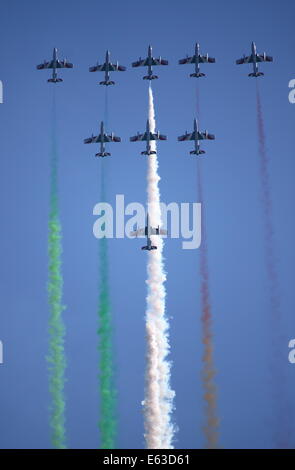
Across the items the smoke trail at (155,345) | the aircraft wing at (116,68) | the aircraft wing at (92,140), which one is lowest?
the smoke trail at (155,345)

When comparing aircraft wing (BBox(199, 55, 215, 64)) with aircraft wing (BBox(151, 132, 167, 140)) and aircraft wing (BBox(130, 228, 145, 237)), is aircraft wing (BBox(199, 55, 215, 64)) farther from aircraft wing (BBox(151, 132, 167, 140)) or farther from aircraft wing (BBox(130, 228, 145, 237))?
aircraft wing (BBox(130, 228, 145, 237))

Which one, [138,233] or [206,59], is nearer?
[138,233]

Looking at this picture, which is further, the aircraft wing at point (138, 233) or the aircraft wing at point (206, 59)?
the aircraft wing at point (206, 59)

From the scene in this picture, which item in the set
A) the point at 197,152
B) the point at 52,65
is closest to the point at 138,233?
the point at 197,152

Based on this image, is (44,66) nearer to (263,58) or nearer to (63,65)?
(63,65)

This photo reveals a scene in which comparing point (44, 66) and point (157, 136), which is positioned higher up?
point (44, 66)

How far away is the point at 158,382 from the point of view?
13725cm

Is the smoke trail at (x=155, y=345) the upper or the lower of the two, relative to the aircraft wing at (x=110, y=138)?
lower

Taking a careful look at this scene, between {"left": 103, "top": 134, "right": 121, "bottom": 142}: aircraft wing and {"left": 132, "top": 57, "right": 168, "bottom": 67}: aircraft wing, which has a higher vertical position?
{"left": 132, "top": 57, "right": 168, "bottom": 67}: aircraft wing

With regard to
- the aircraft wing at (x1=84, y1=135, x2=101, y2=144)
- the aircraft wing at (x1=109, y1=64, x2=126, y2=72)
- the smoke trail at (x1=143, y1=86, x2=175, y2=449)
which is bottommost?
the smoke trail at (x1=143, y1=86, x2=175, y2=449)

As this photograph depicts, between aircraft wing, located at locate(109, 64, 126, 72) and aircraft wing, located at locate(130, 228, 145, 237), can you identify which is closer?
aircraft wing, located at locate(130, 228, 145, 237)

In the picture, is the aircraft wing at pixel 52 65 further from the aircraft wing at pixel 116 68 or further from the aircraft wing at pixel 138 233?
the aircraft wing at pixel 138 233
